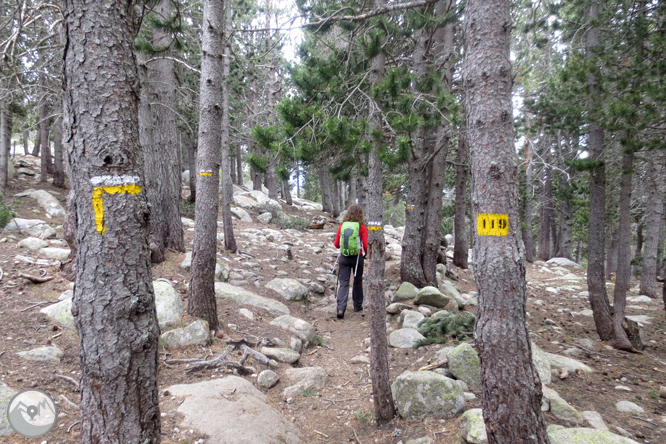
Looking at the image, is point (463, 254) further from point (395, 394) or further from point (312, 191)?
point (312, 191)

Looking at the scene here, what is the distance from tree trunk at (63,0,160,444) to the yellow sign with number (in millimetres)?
2235

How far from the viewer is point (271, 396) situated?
153 inches

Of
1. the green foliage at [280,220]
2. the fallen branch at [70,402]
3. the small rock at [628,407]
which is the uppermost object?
the green foliage at [280,220]

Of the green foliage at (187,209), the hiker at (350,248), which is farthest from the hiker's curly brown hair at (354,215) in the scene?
the green foliage at (187,209)

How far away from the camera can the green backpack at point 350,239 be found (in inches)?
264

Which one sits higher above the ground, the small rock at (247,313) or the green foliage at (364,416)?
the small rock at (247,313)

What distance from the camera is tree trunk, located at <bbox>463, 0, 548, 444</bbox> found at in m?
2.26

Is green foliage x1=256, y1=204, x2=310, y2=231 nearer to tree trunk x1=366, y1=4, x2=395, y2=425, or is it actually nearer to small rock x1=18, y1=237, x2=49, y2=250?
small rock x1=18, y1=237, x2=49, y2=250

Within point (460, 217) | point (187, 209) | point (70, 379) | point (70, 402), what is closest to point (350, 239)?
point (70, 379)

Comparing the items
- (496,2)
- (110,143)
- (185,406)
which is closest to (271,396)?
(185,406)

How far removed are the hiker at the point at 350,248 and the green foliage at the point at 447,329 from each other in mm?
1763

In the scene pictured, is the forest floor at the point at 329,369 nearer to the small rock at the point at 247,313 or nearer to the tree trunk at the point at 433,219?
the small rock at the point at 247,313

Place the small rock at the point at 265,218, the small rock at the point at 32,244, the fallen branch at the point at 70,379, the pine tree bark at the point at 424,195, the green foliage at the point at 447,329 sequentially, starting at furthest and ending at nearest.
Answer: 1. the small rock at the point at 265,218
2. the pine tree bark at the point at 424,195
3. the small rock at the point at 32,244
4. the green foliage at the point at 447,329
5. the fallen branch at the point at 70,379

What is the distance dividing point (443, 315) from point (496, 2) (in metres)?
4.75
